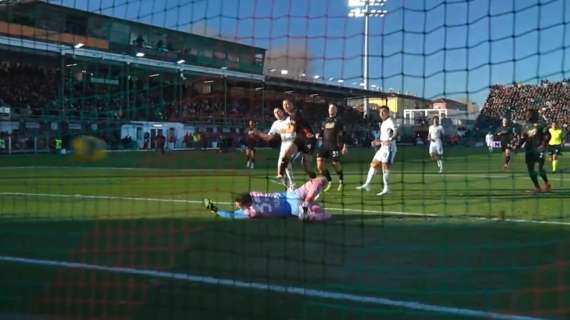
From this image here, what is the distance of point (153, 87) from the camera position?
1483 centimetres

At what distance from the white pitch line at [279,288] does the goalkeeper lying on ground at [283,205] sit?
268 centimetres

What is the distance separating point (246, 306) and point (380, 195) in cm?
779

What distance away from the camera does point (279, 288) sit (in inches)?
217

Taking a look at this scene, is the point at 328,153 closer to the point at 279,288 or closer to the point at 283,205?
the point at 283,205

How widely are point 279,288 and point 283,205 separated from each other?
3533 mm

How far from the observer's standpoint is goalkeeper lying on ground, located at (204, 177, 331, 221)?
876 cm

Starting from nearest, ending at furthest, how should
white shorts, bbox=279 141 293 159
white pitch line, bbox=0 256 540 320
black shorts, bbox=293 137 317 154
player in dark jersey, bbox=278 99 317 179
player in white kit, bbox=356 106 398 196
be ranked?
white pitch line, bbox=0 256 540 320 < player in dark jersey, bbox=278 99 317 179 < black shorts, bbox=293 137 317 154 < white shorts, bbox=279 141 293 159 < player in white kit, bbox=356 106 398 196

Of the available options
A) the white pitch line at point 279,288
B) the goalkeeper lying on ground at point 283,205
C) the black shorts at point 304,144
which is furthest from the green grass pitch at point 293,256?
the black shorts at point 304,144

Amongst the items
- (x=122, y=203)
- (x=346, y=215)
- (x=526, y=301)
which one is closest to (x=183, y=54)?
(x=122, y=203)

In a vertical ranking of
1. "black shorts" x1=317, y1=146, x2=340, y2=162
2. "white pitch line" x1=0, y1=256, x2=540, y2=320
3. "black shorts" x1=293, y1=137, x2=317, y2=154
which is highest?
"black shorts" x1=293, y1=137, x2=317, y2=154

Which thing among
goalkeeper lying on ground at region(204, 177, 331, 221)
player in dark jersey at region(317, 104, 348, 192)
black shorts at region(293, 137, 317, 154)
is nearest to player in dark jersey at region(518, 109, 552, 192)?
player in dark jersey at region(317, 104, 348, 192)

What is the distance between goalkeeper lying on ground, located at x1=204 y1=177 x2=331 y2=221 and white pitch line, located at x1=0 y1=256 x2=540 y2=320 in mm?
2680

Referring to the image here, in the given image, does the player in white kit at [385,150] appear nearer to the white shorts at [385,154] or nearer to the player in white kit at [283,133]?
the white shorts at [385,154]

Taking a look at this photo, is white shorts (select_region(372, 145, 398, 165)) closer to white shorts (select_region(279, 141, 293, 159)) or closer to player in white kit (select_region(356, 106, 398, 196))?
player in white kit (select_region(356, 106, 398, 196))
